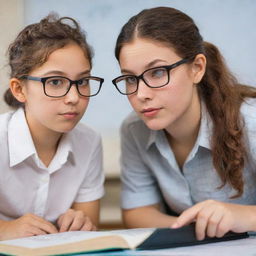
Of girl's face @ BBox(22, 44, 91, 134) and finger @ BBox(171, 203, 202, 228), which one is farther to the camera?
girl's face @ BBox(22, 44, 91, 134)

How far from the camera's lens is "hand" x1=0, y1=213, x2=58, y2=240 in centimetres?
112

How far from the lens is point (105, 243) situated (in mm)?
728

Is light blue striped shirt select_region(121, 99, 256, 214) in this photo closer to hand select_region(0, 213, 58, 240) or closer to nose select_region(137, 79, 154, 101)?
nose select_region(137, 79, 154, 101)

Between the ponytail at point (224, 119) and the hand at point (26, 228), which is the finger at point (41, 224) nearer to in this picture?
the hand at point (26, 228)

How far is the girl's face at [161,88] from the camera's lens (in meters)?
1.15

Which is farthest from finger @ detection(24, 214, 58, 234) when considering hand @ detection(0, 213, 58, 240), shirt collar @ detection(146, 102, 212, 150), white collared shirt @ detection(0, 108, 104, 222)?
shirt collar @ detection(146, 102, 212, 150)

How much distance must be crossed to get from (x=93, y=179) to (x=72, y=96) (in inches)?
14.1

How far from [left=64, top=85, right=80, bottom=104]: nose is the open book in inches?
16.4

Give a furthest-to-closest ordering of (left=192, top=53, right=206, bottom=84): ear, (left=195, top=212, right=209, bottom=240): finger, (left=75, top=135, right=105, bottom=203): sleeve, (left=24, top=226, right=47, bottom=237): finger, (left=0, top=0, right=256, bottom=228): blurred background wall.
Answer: (left=0, top=0, right=256, bottom=228): blurred background wall, (left=75, top=135, right=105, bottom=203): sleeve, (left=192, top=53, right=206, bottom=84): ear, (left=24, top=226, right=47, bottom=237): finger, (left=195, top=212, right=209, bottom=240): finger

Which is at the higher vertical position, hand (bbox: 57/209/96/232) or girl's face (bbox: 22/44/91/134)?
girl's face (bbox: 22/44/91/134)

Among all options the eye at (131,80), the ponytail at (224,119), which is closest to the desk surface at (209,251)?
the ponytail at (224,119)

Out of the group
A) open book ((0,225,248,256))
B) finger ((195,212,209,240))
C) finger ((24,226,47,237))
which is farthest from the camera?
finger ((24,226,47,237))

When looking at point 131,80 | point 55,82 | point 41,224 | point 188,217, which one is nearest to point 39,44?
point 55,82

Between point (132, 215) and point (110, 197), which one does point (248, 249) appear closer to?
A: point (132, 215)
